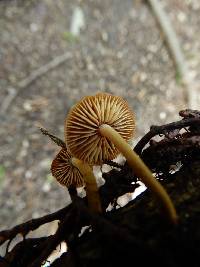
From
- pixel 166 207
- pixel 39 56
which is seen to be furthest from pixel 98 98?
pixel 39 56

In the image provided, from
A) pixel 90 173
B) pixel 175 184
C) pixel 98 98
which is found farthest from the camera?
pixel 98 98

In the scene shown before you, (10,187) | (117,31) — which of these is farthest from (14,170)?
(117,31)

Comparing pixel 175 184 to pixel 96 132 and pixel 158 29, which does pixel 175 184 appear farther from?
pixel 158 29

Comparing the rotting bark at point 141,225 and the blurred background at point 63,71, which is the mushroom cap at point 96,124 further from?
the blurred background at point 63,71

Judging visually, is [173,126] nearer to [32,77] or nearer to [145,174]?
[145,174]

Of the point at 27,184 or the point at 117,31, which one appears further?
the point at 117,31

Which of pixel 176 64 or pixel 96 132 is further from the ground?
pixel 176 64

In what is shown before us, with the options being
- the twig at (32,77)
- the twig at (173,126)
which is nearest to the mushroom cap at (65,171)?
the twig at (173,126)

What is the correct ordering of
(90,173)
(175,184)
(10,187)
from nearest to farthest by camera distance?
1. (175,184)
2. (90,173)
3. (10,187)

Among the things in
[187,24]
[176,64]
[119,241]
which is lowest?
[119,241]
